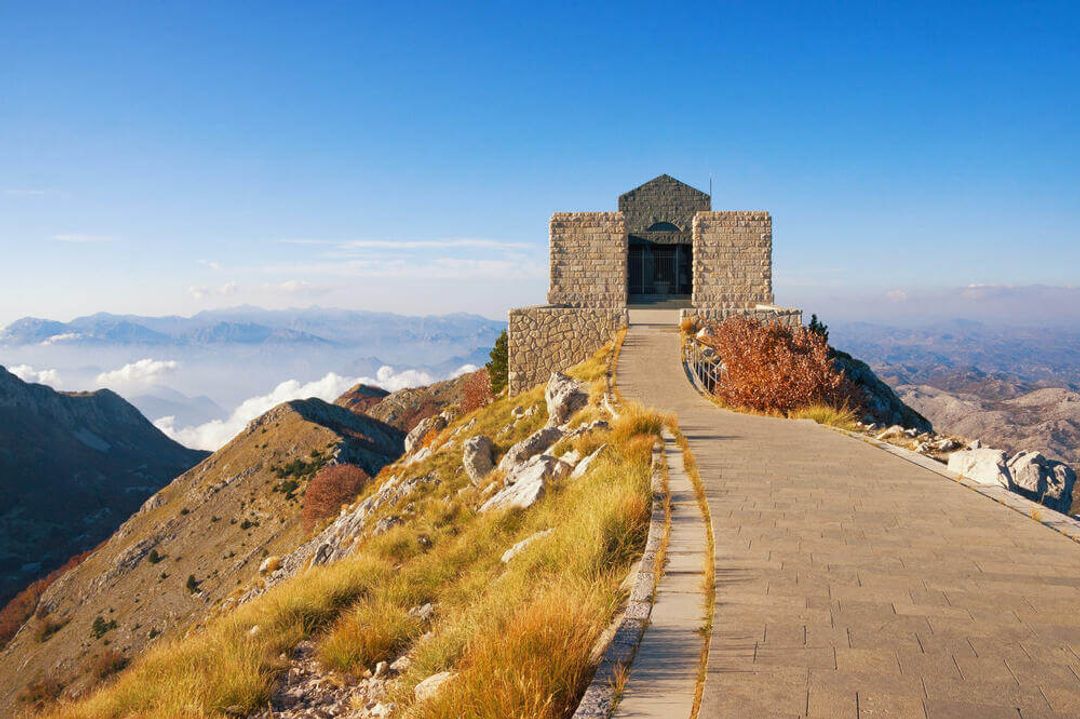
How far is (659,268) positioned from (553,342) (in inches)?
444

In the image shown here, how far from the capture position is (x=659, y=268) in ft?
99.7

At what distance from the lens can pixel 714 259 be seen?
23.9 m

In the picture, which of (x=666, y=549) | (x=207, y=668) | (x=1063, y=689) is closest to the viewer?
(x=1063, y=689)

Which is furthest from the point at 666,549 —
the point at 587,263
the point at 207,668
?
the point at 587,263

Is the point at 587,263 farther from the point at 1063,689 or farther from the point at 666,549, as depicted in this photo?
the point at 1063,689

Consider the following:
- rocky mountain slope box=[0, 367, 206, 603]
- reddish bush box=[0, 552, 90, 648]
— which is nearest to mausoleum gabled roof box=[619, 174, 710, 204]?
reddish bush box=[0, 552, 90, 648]

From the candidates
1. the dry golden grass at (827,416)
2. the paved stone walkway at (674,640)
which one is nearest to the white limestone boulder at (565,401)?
the dry golden grass at (827,416)

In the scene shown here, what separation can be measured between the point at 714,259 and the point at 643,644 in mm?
21715

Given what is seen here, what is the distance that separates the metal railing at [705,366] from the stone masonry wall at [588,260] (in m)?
5.78

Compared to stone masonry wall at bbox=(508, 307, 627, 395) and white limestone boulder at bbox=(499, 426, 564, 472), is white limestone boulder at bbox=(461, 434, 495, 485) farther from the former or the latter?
stone masonry wall at bbox=(508, 307, 627, 395)

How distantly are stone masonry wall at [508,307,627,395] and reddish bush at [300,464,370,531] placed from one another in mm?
22842

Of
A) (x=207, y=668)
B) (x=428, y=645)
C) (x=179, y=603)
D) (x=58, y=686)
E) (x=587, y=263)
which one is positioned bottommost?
(x=58, y=686)

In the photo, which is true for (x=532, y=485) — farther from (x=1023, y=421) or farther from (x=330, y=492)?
(x=1023, y=421)

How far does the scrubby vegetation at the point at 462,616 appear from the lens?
3.55m
